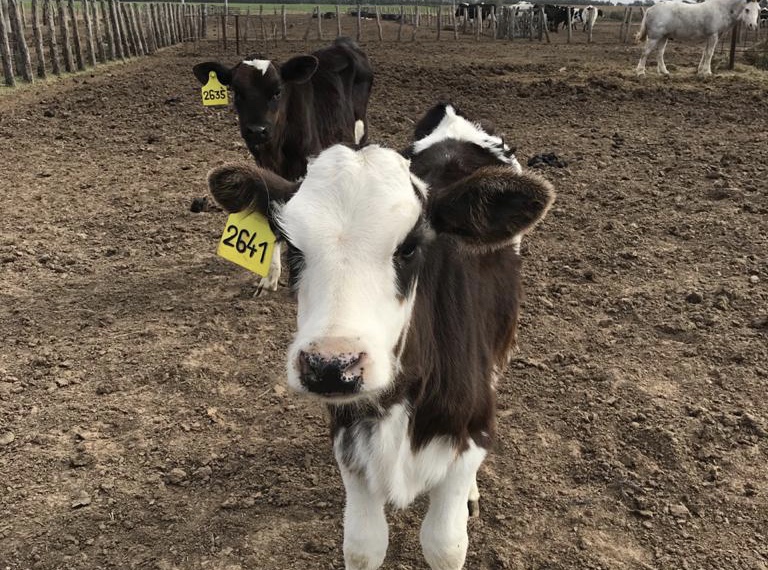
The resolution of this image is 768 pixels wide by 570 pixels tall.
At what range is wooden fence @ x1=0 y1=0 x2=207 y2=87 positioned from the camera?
14.3 metres

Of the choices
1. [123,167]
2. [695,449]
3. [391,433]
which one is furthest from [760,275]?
[123,167]

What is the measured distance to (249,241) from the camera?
2.77 metres

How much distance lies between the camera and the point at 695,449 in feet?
11.7

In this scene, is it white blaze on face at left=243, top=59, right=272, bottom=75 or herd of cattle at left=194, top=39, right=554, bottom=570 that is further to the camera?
white blaze on face at left=243, top=59, right=272, bottom=75

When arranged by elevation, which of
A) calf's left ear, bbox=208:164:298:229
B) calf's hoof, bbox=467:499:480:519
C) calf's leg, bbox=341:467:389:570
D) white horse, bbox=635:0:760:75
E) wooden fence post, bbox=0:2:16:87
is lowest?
calf's hoof, bbox=467:499:480:519

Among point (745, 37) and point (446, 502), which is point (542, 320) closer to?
point (446, 502)

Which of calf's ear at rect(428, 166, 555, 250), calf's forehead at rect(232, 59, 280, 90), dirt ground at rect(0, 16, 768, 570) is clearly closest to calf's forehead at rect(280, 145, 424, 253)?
calf's ear at rect(428, 166, 555, 250)

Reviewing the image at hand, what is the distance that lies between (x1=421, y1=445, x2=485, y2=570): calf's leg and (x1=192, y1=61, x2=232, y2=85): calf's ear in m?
4.98

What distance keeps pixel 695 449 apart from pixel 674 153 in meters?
5.85

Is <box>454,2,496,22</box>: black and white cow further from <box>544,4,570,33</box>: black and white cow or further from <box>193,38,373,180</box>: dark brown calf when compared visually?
<box>193,38,373,180</box>: dark brown calf

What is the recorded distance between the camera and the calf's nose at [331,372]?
187cm

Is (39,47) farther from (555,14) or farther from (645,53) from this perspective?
(555,14)

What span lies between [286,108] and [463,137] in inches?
116

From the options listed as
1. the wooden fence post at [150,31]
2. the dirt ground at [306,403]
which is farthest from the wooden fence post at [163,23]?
the dirt ground at [306,403]
